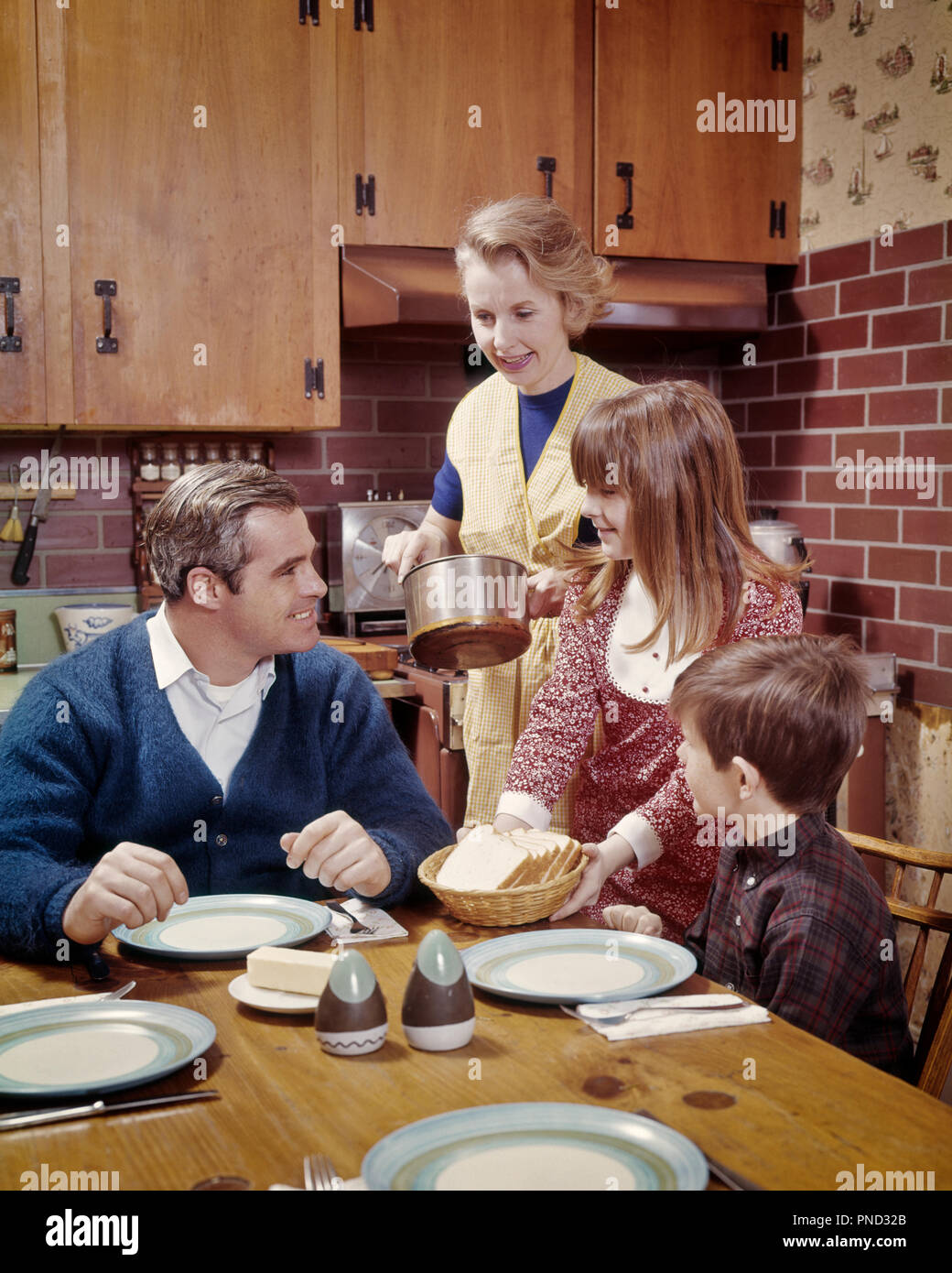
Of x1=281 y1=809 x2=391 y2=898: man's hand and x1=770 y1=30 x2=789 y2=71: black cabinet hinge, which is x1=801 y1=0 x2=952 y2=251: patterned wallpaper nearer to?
x1=770 y1=30 x2=789 y2=71: black cabinet hinge

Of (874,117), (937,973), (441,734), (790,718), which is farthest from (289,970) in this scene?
(874,117)

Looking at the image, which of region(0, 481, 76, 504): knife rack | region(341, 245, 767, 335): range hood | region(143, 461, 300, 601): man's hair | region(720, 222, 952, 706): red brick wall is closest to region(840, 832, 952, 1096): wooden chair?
region(143, 461, 300, 601): man's hair

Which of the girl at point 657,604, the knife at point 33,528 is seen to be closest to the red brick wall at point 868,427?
the girl at point 657,604

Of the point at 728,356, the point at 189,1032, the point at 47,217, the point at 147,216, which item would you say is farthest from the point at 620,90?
the point at 189,1032

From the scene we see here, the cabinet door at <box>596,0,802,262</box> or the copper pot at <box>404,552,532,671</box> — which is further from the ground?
the cabinet door at <box>596,0,802,262</box>

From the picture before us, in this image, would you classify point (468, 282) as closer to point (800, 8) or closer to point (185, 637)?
point (185, 637)

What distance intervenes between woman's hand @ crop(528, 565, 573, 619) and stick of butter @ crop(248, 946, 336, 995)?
903mm

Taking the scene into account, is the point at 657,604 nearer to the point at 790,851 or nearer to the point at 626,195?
the point at 790,851

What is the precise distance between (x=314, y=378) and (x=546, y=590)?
128cm

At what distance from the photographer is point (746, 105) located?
341 centimetres

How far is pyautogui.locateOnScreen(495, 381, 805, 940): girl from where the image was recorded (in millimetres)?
1796

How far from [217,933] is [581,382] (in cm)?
125

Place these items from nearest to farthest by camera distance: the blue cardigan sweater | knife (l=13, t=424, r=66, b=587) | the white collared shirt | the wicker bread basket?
the wicker bread basket < the blue cardigan sweater < the white collared shirt < knife (l=13, t=424, r=66, b=587)

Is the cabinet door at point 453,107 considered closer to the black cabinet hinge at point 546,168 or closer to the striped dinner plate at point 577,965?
A: the black cabinet hinge at point 546,168
